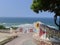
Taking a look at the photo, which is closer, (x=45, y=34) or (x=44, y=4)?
(x=44, y=4)

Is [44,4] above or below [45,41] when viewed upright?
above

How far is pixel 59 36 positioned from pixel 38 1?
8.70 ft

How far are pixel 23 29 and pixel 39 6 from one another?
21.8m

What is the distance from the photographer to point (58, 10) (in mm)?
18016

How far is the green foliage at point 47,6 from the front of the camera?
56.9 feet

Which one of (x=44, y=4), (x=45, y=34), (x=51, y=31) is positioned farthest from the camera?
(x=45, y=34)

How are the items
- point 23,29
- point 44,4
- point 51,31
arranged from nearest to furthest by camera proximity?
point 44,4, point 51,31, point 23,29

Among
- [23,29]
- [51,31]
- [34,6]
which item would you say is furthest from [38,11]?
[23,29]

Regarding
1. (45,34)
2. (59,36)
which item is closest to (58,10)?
(59,36)

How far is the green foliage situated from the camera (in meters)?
17.3

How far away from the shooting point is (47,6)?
58.0 ft

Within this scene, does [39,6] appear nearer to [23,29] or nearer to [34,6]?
[34,6]

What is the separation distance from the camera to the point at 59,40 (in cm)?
1798

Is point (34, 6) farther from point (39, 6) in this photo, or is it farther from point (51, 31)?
point (51, 31)
